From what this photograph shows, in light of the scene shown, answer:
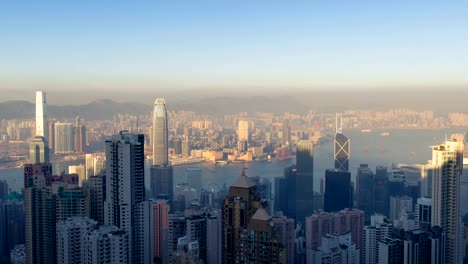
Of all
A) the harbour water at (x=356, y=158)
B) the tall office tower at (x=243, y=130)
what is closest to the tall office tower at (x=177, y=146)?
the harbour water at (x=356, y=158)

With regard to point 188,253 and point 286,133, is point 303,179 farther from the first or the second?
point 188,253

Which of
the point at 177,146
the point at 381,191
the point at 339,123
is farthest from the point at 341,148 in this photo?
the point at 177,146

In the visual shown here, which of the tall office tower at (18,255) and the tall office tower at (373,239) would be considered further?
the tall office tower at (18,255)

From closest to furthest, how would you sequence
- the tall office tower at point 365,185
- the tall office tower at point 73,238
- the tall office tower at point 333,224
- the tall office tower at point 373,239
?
the tall office tower at point 73,238, the tall office tower at point 373,239, the tall office tower at point 333,224, the tall office tower at point 365,185

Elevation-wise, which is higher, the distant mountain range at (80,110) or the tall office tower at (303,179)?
the distant mountain range at (80,110)

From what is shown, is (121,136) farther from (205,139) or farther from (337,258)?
(337,258)

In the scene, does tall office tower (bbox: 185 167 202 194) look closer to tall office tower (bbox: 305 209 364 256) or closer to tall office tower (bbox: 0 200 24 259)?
tall office tower (bbox: 305 209 364 256)

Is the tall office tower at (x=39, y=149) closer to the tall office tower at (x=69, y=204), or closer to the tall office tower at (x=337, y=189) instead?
the tall office tower at (x=69, y=204)
